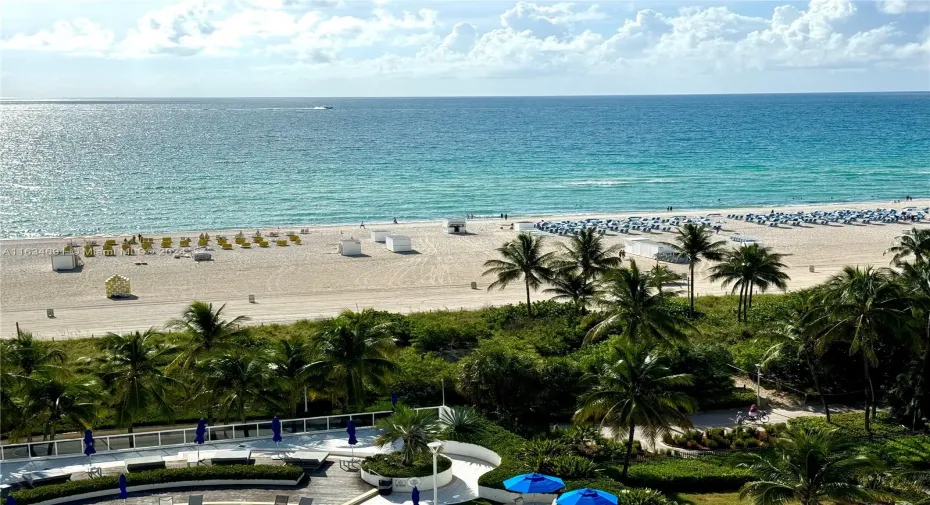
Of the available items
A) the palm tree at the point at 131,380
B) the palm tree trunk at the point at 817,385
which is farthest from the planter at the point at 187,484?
the palm tree trunk at the point at 817,385

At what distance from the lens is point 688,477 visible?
23234 mm

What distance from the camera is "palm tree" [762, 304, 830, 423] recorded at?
28.7 m

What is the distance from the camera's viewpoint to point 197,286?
51.1 m

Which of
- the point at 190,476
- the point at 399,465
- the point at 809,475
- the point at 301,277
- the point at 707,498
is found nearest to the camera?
the point at 809,475

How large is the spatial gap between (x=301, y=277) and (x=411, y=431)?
1277 inches

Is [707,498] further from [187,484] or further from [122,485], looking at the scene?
[122,485]

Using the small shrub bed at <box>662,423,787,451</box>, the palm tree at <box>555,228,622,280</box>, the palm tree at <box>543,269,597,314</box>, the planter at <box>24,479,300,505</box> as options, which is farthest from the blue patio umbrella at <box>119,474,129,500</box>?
the palm tree at <box>555,228,622,280</box>

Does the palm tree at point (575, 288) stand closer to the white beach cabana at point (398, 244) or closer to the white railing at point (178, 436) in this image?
the white railing at point (178, 436)

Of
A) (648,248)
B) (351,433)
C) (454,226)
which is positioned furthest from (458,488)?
(454,226)

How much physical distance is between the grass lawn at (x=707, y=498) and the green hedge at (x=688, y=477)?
0.29 metres

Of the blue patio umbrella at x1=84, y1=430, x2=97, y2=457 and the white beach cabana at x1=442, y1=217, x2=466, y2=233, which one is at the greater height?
the blue patio umbrella at x1=84, y1=430, x2=97, y2=457

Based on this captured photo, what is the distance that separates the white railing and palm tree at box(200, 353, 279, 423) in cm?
95

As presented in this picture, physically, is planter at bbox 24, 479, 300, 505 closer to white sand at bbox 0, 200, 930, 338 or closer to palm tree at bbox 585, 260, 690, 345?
Answer: palm tree at bbox 585, 260, 690, 345

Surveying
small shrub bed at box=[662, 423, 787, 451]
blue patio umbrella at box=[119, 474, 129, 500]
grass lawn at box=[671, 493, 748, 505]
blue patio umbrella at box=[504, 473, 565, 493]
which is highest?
blue patio umbrella at box=[119, 474, 129, 500]
